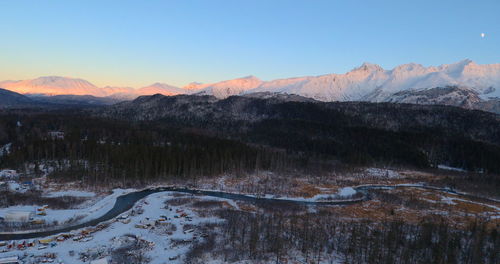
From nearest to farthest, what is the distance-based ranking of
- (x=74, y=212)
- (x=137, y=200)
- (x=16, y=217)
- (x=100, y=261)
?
(x=100, y=261)
(x=16, y=217)
(x=74, y=212)
(x=137, y=200)

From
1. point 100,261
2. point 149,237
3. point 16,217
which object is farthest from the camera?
point 16,217

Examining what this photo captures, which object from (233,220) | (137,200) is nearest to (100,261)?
(233,220)

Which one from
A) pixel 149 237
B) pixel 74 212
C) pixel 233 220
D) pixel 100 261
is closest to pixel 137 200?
pixel 74 212

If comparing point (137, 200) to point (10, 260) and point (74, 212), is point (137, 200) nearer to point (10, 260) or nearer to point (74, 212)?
point (74, 212)

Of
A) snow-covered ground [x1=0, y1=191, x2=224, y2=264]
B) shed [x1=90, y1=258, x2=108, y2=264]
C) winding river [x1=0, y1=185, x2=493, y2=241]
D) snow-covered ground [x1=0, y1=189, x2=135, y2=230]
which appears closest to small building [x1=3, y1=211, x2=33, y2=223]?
snow-covered ground [x1=0, y1=189, x2=135, y2=230]

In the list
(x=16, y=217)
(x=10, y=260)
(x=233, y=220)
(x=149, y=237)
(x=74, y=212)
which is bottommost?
(x=149, y=237)

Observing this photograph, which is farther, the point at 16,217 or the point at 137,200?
the point at 137,200

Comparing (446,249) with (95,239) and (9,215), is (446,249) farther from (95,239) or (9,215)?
(9,215)

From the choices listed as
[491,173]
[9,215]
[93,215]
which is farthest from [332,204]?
[491,173]

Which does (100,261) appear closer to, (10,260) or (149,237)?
(10,260)

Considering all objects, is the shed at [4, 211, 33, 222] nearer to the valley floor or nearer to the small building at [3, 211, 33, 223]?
the small building at [3, 211, 33, 223]

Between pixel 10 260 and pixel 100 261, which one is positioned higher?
pixel 100 261

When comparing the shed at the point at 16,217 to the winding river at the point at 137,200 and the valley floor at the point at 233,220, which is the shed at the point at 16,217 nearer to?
the valley floor at the point at 233,220
